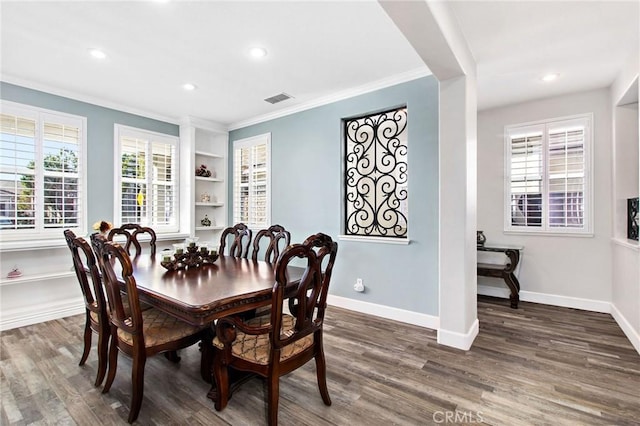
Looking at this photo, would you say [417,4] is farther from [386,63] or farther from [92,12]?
→ [92,12]

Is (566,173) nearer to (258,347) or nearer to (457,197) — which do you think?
(457,197)

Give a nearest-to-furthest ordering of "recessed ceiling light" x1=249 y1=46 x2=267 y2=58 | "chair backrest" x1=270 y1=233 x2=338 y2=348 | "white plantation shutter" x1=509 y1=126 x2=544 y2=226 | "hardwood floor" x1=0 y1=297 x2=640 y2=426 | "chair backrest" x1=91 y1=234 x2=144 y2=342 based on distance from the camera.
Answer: "chair backrest" x1=270 y1=233 x2=338 y2=348, "chair backrest" x1=91 y1=234 x2=144 y2=342, "hardwood floor" x1=0 y1=297 x2=640 y2=426, "recessed ceiling light" x1=249 y1=46 x2=267 y2=58, "white plantation shutter" x1=509 y1=126 x2=544 y2=226

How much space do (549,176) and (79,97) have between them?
6.21 m

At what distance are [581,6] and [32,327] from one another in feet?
19.1

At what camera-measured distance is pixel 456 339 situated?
2.80 metres

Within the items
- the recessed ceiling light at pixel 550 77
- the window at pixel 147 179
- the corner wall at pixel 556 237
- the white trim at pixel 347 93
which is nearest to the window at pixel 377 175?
the white trim at pixel 347 93

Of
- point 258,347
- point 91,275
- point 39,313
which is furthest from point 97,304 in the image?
point 39,313

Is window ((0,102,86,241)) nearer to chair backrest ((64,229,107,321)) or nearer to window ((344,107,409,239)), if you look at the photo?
chair backrest ((64,229,107,321))

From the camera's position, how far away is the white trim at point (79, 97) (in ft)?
11.6

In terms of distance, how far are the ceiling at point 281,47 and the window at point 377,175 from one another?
45 cm

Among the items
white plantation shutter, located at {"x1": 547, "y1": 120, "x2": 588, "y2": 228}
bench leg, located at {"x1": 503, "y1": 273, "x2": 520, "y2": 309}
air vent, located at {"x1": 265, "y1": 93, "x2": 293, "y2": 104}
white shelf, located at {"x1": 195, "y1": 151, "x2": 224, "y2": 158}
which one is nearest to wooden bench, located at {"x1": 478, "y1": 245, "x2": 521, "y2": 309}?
bench leg, located at {"x1": 503, "y1": 273, "x2": 520, "y2": 309}

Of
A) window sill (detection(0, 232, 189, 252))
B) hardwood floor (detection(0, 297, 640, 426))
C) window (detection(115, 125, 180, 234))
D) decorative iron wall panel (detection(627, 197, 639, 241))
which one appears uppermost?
window (detection(115, 125, 180, 234))

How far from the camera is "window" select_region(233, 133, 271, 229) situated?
16.0 ft

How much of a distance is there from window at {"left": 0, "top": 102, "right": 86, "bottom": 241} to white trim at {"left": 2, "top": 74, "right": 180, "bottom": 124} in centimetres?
24
